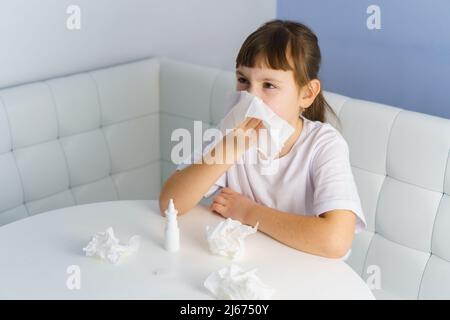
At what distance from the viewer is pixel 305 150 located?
5.07 feet

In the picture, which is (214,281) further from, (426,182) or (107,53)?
(107,53)

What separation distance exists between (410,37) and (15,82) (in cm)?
122

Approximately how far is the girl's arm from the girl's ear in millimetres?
189

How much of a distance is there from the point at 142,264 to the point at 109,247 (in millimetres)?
70

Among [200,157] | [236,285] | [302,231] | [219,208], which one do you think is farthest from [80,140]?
[236,285]

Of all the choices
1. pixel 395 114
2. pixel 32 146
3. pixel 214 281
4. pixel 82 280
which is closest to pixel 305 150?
pixel 395 114

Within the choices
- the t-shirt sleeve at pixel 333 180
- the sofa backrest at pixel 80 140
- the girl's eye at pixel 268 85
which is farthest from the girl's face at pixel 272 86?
Answer: the sofa backrest at pixel 80 140

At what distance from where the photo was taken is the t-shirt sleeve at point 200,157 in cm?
156

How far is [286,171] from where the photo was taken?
1563 millimetres

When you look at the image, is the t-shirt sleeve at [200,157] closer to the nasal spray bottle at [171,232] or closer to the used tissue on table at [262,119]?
the used tissue on table at [262,119]

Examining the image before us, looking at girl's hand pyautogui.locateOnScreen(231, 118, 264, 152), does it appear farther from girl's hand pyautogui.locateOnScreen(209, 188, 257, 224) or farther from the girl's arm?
girl's hand pyautogui.locateOnScreen(209, 188, 257, 224)

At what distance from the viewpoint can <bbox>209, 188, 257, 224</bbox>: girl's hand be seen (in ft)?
4.80

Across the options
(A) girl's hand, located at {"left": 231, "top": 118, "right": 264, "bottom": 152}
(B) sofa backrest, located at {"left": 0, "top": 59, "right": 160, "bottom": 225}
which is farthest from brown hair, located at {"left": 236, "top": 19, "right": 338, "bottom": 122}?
(B) sofa backrest, located at {"left": 0, "top": 59, "right": 160, "bottom": 225}

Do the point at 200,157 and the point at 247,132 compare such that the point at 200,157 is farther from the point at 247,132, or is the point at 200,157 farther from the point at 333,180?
the point at 333,180
